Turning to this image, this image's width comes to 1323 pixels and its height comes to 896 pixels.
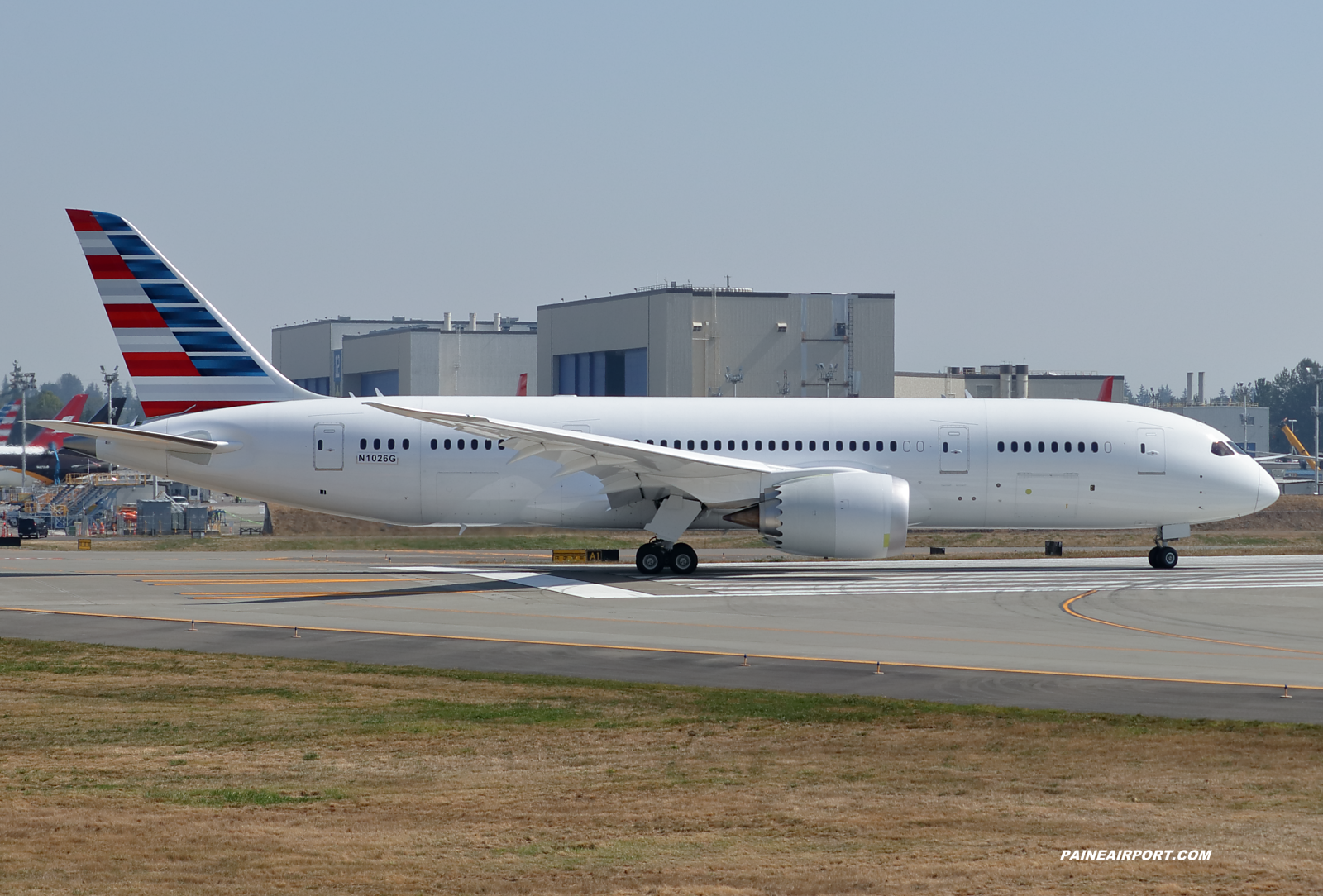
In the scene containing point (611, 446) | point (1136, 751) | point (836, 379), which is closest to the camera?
point (1136, 751)

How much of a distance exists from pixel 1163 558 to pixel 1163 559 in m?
0.02

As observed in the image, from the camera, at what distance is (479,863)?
27.7ft

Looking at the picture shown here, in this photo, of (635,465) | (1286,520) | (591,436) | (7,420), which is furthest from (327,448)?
(7,420)

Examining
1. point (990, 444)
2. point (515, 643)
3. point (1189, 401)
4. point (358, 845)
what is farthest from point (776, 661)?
point (1189, 401)

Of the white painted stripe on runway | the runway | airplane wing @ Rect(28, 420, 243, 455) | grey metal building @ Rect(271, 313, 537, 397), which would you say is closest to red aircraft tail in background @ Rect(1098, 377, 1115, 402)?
grey metal building @ Rect(271, 313, 537, 397)

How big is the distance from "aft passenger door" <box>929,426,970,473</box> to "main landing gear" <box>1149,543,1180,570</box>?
18.4 ft

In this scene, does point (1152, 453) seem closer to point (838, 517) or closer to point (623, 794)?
point (838, 517)

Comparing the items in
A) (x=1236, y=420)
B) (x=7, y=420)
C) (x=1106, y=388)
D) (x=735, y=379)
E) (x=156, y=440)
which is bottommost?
(x=156, y=440)

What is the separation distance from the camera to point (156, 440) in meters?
30.3

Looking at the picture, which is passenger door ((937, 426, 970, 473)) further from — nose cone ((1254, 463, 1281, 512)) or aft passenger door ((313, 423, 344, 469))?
aft passenger door ((313, 423, 344, 469))

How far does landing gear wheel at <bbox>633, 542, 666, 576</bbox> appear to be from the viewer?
3069 cm

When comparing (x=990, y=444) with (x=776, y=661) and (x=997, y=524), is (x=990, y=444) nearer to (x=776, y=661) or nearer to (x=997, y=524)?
(x=997, y=524)

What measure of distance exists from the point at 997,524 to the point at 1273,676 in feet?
53.2

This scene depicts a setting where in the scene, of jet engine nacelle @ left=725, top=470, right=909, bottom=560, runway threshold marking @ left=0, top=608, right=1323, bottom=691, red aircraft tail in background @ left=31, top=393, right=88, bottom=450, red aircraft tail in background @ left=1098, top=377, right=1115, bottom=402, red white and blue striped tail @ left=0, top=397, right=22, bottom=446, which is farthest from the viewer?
red white and blue striped tail @ left=0, top=397, right=22, bottom=446
